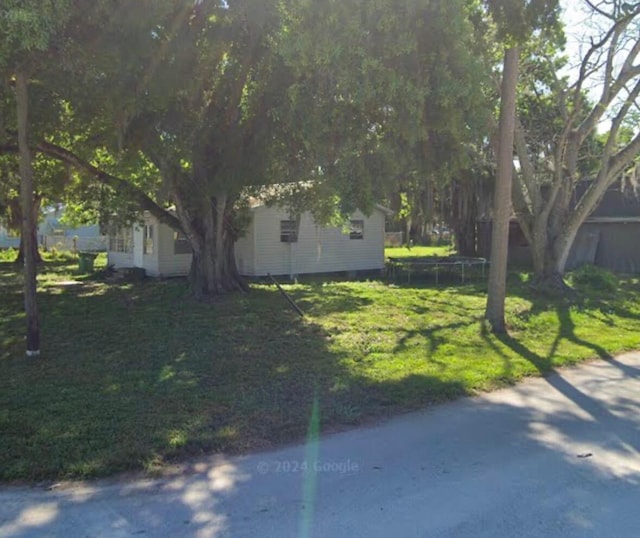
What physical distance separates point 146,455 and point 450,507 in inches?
93.3

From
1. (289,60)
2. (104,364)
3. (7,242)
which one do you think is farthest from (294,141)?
(7,242)

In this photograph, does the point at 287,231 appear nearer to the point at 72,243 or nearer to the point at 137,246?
the point at 137,246

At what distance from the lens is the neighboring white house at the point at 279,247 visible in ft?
69.5

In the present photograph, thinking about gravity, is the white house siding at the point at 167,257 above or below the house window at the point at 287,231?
below

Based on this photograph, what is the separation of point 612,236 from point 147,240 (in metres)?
19.3

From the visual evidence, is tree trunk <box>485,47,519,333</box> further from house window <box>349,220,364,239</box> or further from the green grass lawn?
house window <box>349,220,364,239</box>

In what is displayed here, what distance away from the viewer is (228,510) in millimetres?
3906

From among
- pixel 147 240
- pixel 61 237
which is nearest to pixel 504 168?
pixel 147 240

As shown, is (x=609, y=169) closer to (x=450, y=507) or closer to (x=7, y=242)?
(x=450, y=507)

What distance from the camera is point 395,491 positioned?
13.7ft

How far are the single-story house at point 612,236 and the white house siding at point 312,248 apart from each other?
8.71 meters

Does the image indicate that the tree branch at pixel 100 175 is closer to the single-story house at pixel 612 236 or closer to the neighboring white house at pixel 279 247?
the neighboring white house at pixel 279 247

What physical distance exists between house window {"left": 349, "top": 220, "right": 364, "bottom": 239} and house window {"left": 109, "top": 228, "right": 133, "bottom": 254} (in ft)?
28.7

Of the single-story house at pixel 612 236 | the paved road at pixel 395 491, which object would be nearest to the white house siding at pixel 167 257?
the single-story house at pixel 612 236
